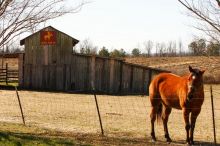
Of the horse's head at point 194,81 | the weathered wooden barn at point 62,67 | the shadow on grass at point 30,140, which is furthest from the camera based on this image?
the weathered wooden barn at point 62,67

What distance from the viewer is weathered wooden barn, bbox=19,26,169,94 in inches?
1512

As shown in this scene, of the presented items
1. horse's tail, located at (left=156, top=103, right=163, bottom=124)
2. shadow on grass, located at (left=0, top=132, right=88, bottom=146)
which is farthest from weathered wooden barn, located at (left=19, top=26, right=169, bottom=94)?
shadow on grass, located at (left=0, top=132, right=88, bottom=146)

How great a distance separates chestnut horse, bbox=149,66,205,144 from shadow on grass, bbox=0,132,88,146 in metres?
2.58

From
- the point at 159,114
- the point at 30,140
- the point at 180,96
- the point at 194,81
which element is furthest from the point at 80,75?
the point at 194,81

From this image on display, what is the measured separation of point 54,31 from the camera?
38.7m

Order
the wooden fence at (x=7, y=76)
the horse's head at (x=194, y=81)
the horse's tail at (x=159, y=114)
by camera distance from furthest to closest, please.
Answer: the wooden fence at (x=7, y=76) < the horse's tail at (x=159, y=114) < the horse's head at (x=194, y=81)

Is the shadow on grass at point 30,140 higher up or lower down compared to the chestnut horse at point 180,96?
lower down

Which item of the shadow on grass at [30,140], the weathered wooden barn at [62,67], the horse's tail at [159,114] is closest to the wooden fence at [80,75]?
the weathered wooden barn at [62,67]

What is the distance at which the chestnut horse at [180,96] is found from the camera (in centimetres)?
1170

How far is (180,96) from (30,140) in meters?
3.88

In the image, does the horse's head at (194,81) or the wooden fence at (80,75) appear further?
the wooden fence at (80,75)

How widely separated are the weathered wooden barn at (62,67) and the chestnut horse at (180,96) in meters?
24.9

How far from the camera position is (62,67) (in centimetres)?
3859

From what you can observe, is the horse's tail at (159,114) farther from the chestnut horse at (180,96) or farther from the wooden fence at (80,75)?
the wooden fence at (80,75)
